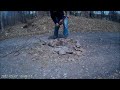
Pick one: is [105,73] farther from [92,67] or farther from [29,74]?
[29,74]

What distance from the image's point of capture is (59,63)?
333cm

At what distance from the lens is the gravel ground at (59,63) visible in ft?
9.48

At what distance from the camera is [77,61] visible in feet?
11.1

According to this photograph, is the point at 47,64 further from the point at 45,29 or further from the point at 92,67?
the point at 45,29

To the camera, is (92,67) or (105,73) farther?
(92,67)

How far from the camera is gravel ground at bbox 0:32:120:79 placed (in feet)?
9.48

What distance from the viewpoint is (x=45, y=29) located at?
19.8 feet

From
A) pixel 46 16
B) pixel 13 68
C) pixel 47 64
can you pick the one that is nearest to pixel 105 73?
pixel 47 64

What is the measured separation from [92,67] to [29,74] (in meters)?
1.06
